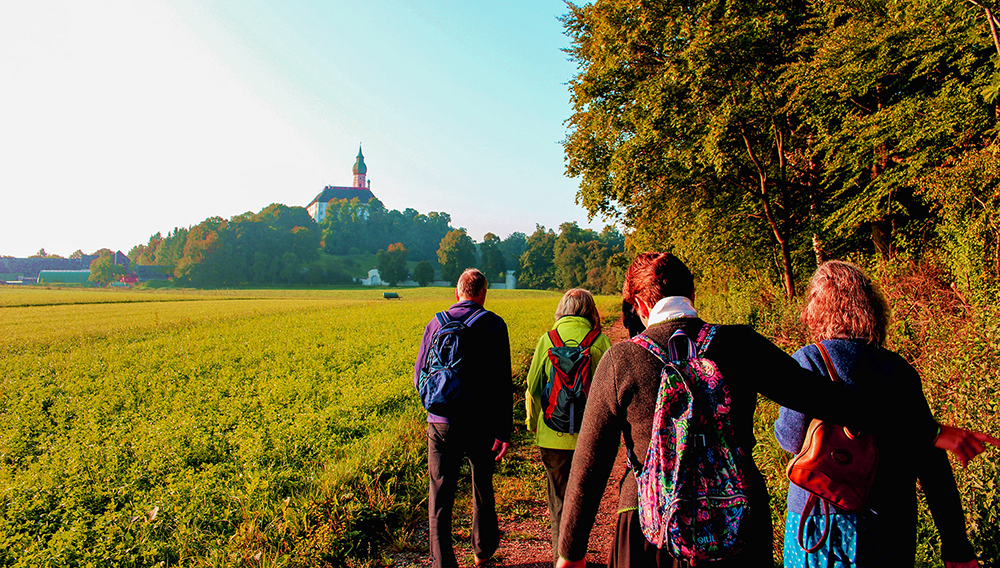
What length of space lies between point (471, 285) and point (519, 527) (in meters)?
2.24

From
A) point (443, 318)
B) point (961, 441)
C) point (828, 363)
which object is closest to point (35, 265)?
point (443, 318)

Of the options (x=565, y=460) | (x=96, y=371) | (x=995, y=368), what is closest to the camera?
(x=565, y=460)

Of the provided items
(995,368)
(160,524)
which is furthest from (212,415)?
(995,368)

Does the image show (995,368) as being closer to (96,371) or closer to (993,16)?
(993,16)

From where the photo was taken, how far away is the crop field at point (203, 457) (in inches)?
Result: 152

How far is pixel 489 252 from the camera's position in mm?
114125

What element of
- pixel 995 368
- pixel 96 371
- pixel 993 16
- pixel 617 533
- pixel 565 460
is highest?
pixel 993 16

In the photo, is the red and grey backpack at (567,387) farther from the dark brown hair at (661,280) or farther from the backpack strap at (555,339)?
the dark brown hair at (661,280)

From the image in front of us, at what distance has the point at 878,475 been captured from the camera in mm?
1782

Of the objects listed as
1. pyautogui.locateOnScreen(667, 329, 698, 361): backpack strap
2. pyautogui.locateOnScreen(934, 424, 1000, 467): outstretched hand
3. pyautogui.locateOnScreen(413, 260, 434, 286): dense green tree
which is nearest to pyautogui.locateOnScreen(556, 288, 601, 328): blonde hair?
pyautogui.locateOnScreen(667, 329, 698, 361): backpack strap

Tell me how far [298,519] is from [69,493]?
2.71 metres

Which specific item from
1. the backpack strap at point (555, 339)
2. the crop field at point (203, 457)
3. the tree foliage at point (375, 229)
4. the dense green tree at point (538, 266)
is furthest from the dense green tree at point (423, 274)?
the backpack strap at point (555, 339)

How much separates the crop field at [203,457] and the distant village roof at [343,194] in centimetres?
15192

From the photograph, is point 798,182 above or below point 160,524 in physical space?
above
